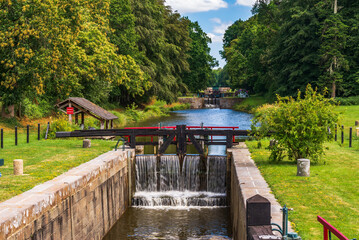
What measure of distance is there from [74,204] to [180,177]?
30.5ft

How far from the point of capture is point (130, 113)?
51.5 metres

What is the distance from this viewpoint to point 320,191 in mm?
12961

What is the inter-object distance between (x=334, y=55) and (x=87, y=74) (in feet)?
102

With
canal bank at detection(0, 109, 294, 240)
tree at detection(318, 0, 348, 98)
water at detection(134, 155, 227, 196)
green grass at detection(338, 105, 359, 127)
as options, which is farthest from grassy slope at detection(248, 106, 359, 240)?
tree at detection(318, 0, 348, 98)

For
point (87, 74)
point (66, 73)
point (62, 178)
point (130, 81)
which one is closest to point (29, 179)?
point (62, 178)

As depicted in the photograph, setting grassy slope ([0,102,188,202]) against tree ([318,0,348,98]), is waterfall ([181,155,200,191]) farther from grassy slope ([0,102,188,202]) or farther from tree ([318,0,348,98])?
tree ([318,0,348,98])

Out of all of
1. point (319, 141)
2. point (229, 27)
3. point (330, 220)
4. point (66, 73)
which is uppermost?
point (229, 27)

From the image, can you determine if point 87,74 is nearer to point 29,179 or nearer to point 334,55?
point 29,179

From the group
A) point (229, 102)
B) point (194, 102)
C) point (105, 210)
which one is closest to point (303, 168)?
point (105, 210)

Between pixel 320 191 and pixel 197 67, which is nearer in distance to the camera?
pixel 320 191

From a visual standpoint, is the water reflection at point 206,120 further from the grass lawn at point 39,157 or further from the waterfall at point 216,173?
the grass lawn at point 39,157

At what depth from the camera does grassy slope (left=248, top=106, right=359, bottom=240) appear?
1001 centimetres

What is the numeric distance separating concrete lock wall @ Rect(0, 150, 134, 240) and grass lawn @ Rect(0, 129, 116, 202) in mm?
688

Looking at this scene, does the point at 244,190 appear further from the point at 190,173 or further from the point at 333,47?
the point at 333,47
